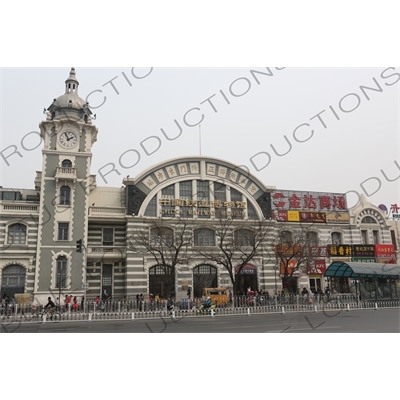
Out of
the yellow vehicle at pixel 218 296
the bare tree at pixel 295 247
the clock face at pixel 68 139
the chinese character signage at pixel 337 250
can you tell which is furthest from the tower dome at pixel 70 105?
the chinese character signage at pixel 337 250

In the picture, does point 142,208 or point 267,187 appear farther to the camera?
point 267,187

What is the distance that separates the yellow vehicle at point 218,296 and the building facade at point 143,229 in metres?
0.99

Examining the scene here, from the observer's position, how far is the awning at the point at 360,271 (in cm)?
2841

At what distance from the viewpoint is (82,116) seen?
32875mm

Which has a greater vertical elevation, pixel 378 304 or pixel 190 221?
pixel 190 221

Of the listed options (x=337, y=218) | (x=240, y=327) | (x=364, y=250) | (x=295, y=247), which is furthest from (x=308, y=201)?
(x=240, y=327)

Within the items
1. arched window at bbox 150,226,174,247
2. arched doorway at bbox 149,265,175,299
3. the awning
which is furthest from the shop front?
arched doorway at bbox 149,265,175,299

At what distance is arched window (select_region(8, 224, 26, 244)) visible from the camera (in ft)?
95.5

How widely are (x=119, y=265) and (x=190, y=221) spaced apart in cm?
684

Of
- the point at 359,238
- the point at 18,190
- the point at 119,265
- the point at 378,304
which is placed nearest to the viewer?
the point at 378,304

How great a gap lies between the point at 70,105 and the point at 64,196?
7.82 m

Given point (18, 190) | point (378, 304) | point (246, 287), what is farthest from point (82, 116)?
point (378, 304)

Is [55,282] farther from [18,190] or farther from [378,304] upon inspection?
[378,304]

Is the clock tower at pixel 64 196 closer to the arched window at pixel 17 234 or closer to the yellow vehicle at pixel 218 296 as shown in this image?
the arched window at pixel 17 234
